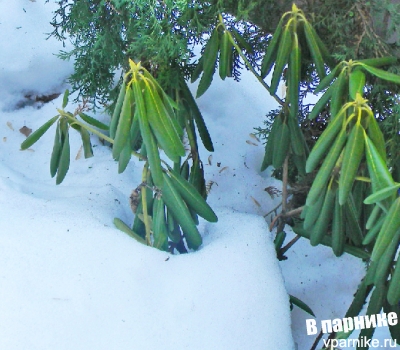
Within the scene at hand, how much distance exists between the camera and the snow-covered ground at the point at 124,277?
2.73ft

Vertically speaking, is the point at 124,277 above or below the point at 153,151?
below

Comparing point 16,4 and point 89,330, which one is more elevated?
point 16,4

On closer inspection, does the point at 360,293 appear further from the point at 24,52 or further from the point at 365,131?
the point at 24,52

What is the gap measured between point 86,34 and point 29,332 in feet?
2.00

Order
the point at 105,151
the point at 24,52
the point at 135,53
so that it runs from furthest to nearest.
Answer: the point at 24,52, the point at 105,151, the point at 135,53

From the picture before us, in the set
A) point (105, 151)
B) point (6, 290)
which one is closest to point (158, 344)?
point (6, 290)

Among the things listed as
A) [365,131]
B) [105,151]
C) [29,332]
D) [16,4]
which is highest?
[16,4]

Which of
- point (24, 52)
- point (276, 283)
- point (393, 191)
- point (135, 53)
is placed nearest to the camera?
point (393, 191)

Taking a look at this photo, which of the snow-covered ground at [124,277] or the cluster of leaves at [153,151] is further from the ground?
the cluster of leaves at [153,151]

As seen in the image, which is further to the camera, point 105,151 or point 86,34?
point 105,151

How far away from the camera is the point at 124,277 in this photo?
892 millimetres

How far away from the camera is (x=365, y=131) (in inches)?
33.6

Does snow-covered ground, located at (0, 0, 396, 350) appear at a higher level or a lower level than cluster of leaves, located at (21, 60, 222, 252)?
lower

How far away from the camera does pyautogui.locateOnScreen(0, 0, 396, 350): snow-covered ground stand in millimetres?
832
